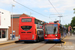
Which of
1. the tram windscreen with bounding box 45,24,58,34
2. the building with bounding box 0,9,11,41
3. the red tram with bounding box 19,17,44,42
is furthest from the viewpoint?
the building with bounding box 0,9,11,41

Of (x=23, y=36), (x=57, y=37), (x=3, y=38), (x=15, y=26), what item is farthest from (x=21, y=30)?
(x=15, y=26)

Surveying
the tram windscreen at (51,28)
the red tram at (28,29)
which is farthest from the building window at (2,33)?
the tram windscreen at (51,28)

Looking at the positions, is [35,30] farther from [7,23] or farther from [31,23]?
[7,23]

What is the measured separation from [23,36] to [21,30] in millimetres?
898

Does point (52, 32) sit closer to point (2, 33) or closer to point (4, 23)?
point (4, 23)

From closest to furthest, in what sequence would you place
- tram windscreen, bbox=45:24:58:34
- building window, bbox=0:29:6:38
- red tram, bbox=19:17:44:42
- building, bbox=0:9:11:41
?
tram windscreen, bbox=45:24:58:34 → red tram, bbox=19:17:44:42 → building, bbox=0:9:11:41 → building window, bbox=0:29:6:38

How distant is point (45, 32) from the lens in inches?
868

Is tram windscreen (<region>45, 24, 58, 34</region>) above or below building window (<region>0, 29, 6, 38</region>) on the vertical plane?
above

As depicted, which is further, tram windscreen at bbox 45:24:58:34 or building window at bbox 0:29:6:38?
building window at bbox 0:29:6:38

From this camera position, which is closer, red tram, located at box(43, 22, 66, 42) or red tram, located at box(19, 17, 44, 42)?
red tram, located at box(43, 22, 66, 42)

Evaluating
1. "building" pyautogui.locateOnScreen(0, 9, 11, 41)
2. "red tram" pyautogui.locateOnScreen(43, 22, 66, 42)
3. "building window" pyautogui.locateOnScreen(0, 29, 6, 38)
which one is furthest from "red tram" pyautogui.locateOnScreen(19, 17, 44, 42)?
"building window" pyautogui.locateOnScreen(0, 29, 6, 38)

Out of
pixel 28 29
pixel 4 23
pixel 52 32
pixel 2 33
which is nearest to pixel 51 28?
pixel 52 32

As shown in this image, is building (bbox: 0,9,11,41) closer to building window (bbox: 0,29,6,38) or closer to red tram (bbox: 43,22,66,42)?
building window (bbox: 0,29,6,38)

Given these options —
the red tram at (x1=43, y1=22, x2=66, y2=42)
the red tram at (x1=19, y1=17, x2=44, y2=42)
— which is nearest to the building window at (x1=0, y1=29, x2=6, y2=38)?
the red tram at (x1=19, y1=17, x2=44, y2=42)
